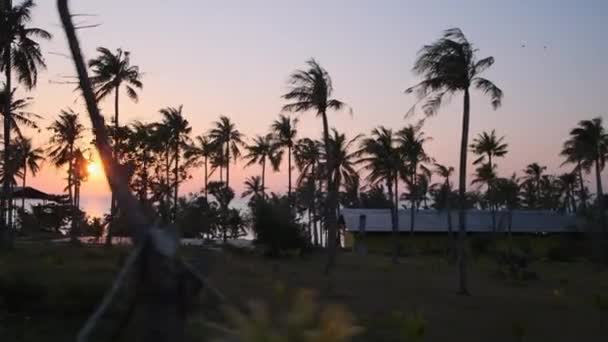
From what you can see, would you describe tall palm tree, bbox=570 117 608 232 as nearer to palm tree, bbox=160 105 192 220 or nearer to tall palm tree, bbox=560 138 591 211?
tall palm tree, bbox=560 138 591 211

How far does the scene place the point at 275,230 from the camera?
4331cm

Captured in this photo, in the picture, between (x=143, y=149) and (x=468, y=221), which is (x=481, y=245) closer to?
(x=468, y=221)

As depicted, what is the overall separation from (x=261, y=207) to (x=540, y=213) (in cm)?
3607

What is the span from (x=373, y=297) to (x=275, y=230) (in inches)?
834

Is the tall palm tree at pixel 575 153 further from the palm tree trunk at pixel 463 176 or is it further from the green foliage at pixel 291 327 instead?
the green foliage at pixel 291 327

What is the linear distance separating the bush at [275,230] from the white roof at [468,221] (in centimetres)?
1979

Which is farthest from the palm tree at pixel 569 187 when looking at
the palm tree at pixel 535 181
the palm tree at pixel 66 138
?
the palm tree at pixel 66 138

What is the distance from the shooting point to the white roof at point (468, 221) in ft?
212

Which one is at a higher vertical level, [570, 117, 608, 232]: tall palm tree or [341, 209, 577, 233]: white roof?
[570, 117, 608, 232]: tall palm tree

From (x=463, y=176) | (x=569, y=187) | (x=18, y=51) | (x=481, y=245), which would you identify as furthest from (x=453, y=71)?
(x=569, y=187)

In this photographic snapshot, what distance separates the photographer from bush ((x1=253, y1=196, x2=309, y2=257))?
43250 millimetres

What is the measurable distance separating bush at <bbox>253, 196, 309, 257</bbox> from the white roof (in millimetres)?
19789

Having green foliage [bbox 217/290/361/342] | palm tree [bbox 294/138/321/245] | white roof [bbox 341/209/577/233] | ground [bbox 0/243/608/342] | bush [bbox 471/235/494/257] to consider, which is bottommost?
ground [bbox 0/243/608/342]

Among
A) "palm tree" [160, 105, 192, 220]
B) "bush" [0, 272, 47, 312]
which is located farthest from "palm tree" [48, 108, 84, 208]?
"bush" [0, 272, 47, 312]
